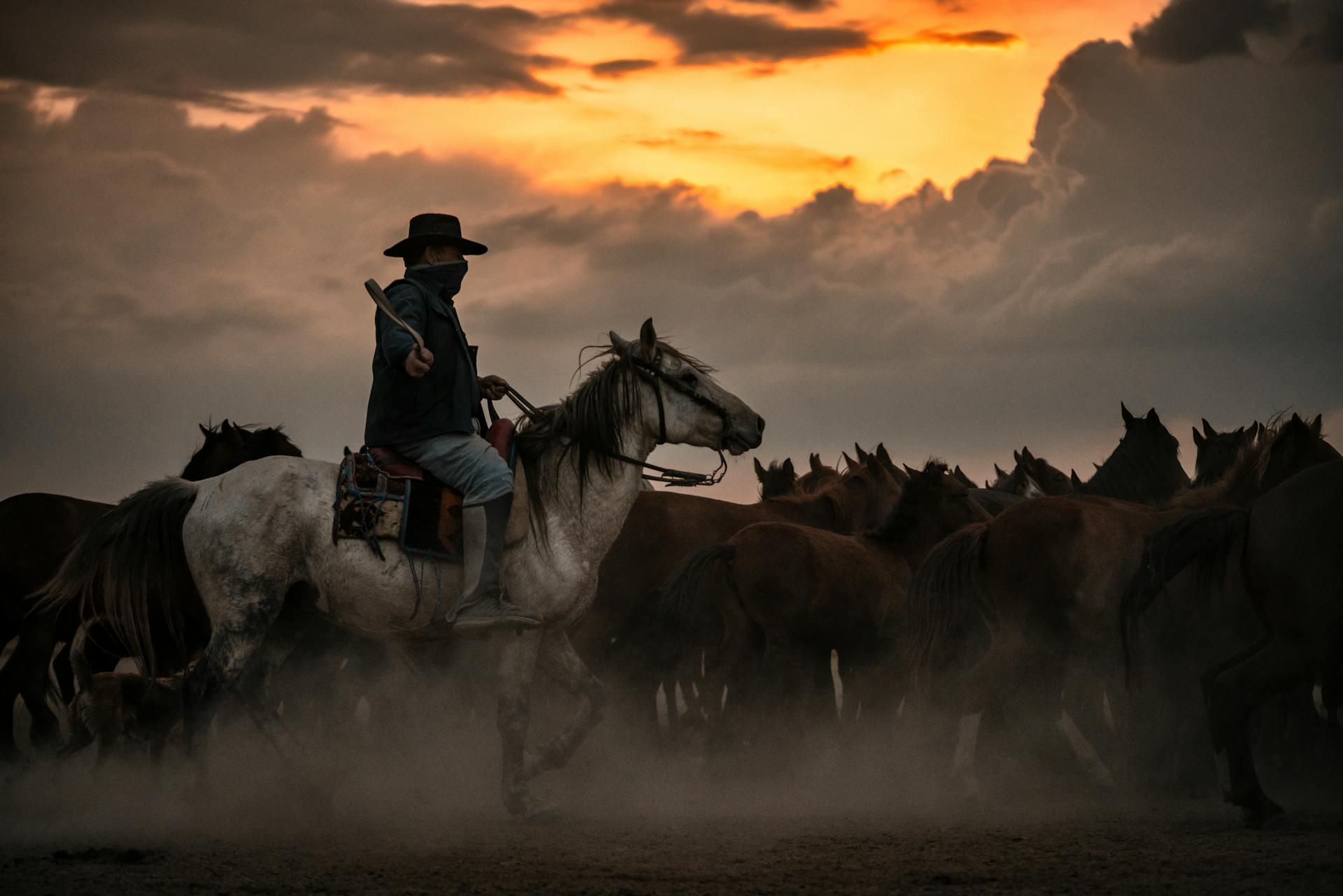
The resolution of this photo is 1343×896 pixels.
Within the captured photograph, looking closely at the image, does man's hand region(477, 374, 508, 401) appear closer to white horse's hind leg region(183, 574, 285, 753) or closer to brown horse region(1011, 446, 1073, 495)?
white horse's hind leg region(183, 574, 285, 753)

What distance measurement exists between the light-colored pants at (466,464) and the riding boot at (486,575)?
0.07 m

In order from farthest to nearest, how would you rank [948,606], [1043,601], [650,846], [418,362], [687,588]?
1. [687,588]
2. [948,606]
3. [1043,601]
4. [418,362]
5. [650,846]

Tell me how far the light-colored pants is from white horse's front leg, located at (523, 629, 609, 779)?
3.31 ft

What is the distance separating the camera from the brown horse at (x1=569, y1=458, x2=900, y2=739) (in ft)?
41.5

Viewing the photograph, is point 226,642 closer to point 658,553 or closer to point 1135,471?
point 658,553

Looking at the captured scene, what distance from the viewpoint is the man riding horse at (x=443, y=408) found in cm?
809

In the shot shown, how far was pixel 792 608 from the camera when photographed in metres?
12.0

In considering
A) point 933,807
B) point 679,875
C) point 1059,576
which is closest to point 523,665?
point 679,875

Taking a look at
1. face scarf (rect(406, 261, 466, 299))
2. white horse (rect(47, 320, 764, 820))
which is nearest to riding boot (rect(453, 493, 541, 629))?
white horse (rect(47, 320, 764, 820))

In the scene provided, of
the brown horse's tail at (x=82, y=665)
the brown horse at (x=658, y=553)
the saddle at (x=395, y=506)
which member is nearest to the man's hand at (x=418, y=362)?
the saddle at (x=395, y=506)

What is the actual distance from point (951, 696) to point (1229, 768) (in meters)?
2.68

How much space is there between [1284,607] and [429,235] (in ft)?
17.0

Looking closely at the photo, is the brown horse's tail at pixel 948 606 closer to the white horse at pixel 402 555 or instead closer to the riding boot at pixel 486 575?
the white horse at pixel 402 555

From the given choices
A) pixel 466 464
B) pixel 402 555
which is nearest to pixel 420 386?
pixel 466 464
